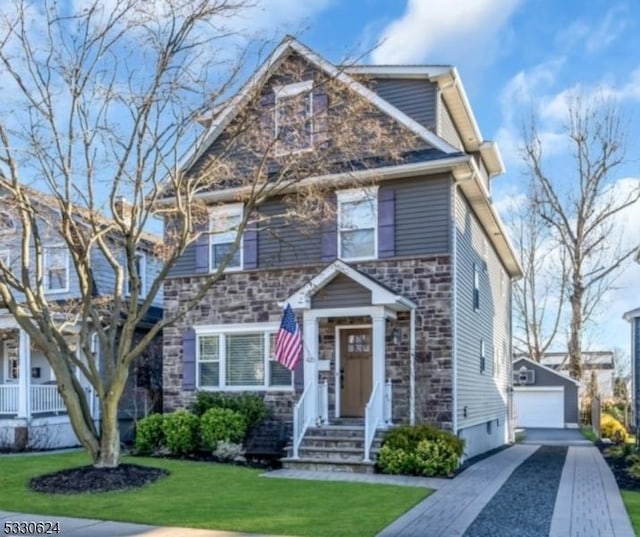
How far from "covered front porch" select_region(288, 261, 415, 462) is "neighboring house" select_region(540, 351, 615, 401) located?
22445 mm

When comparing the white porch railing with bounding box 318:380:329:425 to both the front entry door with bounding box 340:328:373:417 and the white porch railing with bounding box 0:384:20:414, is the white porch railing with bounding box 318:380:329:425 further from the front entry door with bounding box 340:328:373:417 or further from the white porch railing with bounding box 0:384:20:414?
the white porch railing with bounding box 0:384:20:414

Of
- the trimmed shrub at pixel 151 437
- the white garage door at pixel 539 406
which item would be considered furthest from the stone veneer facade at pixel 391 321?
the white garage door at pixel 539 406

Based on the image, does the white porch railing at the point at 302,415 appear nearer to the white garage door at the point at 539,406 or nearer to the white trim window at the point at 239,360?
the white trim window at the point at 239,360

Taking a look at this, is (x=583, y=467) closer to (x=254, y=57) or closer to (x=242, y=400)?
(x=242, y=400)

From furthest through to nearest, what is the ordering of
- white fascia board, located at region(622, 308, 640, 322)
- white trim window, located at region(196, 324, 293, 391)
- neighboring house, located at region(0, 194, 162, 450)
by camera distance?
white fascia board, located at region(622, 308, 640, 322) < neighboring house, located at region(0, 194, 162, 450) < white trim window, located at region(196, 324, 293, 391)

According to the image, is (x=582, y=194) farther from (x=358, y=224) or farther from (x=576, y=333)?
(x=358, y=224)

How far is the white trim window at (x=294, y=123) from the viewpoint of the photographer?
13305mm

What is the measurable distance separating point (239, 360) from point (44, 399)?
240 inches

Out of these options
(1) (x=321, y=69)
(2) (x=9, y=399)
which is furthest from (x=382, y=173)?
(2) (x=9, y=399)

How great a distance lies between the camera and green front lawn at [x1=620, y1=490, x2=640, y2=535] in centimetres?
829

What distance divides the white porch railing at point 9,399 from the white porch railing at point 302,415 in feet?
28.2

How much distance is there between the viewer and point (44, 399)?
18.3 meters

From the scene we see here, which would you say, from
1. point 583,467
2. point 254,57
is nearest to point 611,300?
point 583,467

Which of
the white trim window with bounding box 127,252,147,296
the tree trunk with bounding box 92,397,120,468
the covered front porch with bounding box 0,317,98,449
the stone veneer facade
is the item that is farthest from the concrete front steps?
the white trim window with bounding box 127,252,147,296
